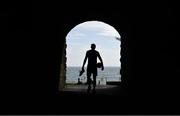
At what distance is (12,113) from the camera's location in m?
7.58

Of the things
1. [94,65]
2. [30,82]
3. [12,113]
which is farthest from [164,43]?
[12,113]

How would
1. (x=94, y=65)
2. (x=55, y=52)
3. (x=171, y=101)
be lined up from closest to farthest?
(x=171, y=101) < (x=94, y=65) < (x=55, y=52)

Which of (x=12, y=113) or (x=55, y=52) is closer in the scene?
(x=12, y=113)

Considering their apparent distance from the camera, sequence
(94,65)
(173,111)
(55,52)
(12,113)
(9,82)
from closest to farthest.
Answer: (12,113) < (173,111) < (94,65) < (9,82) < (55,52)

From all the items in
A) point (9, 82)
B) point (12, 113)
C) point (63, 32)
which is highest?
point (63, 32)

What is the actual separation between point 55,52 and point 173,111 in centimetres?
693

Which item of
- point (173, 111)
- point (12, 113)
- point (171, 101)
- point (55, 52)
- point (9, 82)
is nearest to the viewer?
point (12, 113)

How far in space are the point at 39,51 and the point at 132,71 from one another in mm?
3972

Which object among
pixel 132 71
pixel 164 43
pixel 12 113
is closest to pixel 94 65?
pixel 164 43
